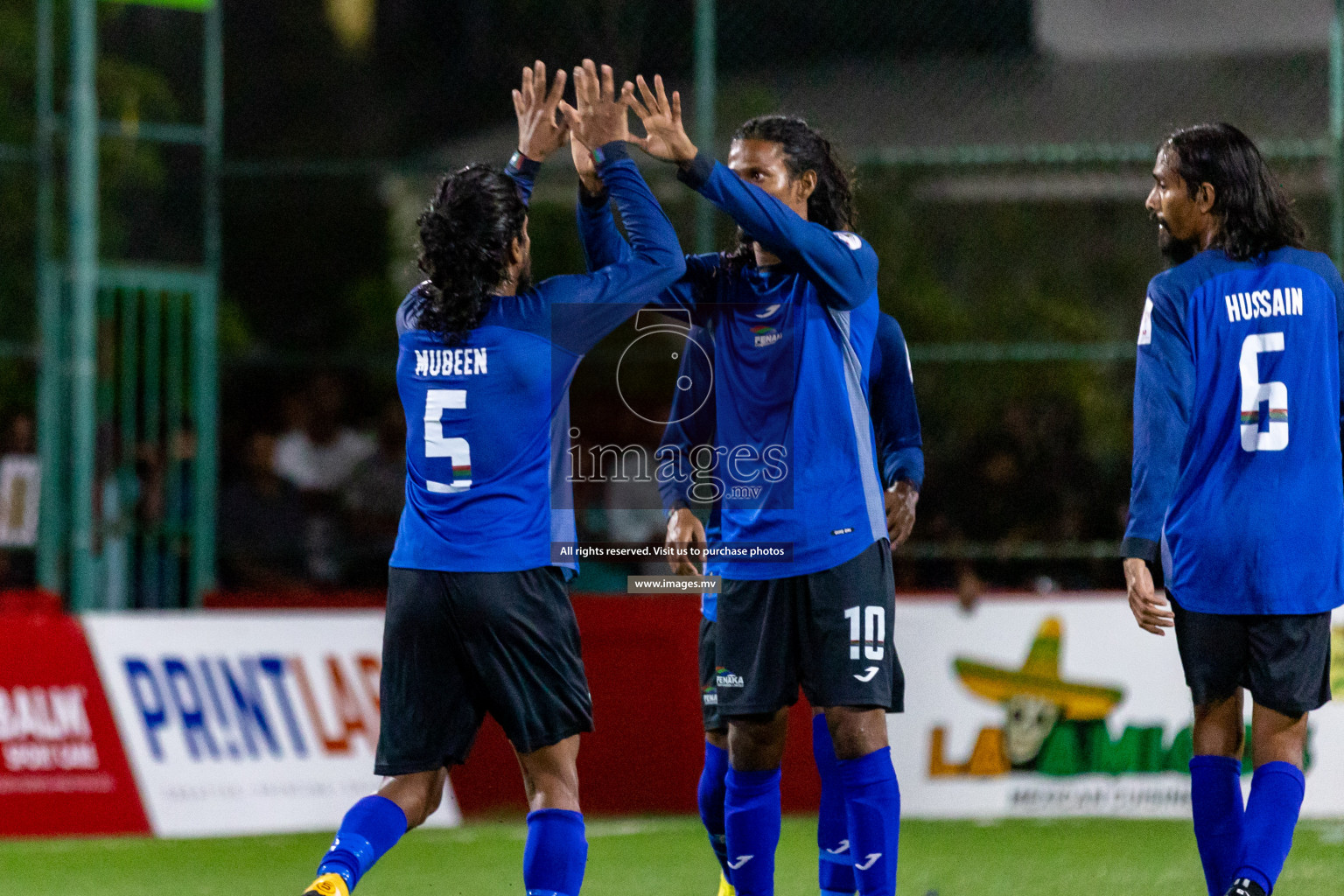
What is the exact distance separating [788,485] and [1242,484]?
1.22 m

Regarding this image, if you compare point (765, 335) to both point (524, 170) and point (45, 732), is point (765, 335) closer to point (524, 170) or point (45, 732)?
point (524, 170)

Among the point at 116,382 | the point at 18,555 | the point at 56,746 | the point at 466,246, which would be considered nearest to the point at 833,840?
the point at 466,246

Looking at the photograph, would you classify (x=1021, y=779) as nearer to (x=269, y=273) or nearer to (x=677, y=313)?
(x=677, y=313)

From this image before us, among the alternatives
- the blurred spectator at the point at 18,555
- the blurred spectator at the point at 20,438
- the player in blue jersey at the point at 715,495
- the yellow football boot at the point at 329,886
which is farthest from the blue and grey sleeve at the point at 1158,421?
the blurred spectator at the point at 20,438

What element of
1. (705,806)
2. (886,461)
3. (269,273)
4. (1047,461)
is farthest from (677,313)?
(269,273)

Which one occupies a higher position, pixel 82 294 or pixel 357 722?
pixel 82 294

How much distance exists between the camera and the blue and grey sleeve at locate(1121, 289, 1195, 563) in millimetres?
4641

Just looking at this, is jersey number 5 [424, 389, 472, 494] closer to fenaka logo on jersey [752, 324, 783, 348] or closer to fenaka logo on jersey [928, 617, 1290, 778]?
fenaka logo on jersey [752, 324, 783, 348]

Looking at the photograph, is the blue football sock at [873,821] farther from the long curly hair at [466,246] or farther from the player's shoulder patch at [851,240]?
the long curly hair at [466,246]

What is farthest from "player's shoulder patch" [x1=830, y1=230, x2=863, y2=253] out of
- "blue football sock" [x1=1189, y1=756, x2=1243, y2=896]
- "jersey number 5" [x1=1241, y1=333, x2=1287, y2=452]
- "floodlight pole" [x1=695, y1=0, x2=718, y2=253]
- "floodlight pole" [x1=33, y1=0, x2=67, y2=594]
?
"floodlight pole" [x1=33, y1=0, x2=67, y2=594]

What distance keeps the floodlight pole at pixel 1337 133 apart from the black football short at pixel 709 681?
5.26 meters

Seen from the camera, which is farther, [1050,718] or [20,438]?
[20,438]

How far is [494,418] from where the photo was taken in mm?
4574

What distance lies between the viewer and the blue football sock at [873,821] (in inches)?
187
